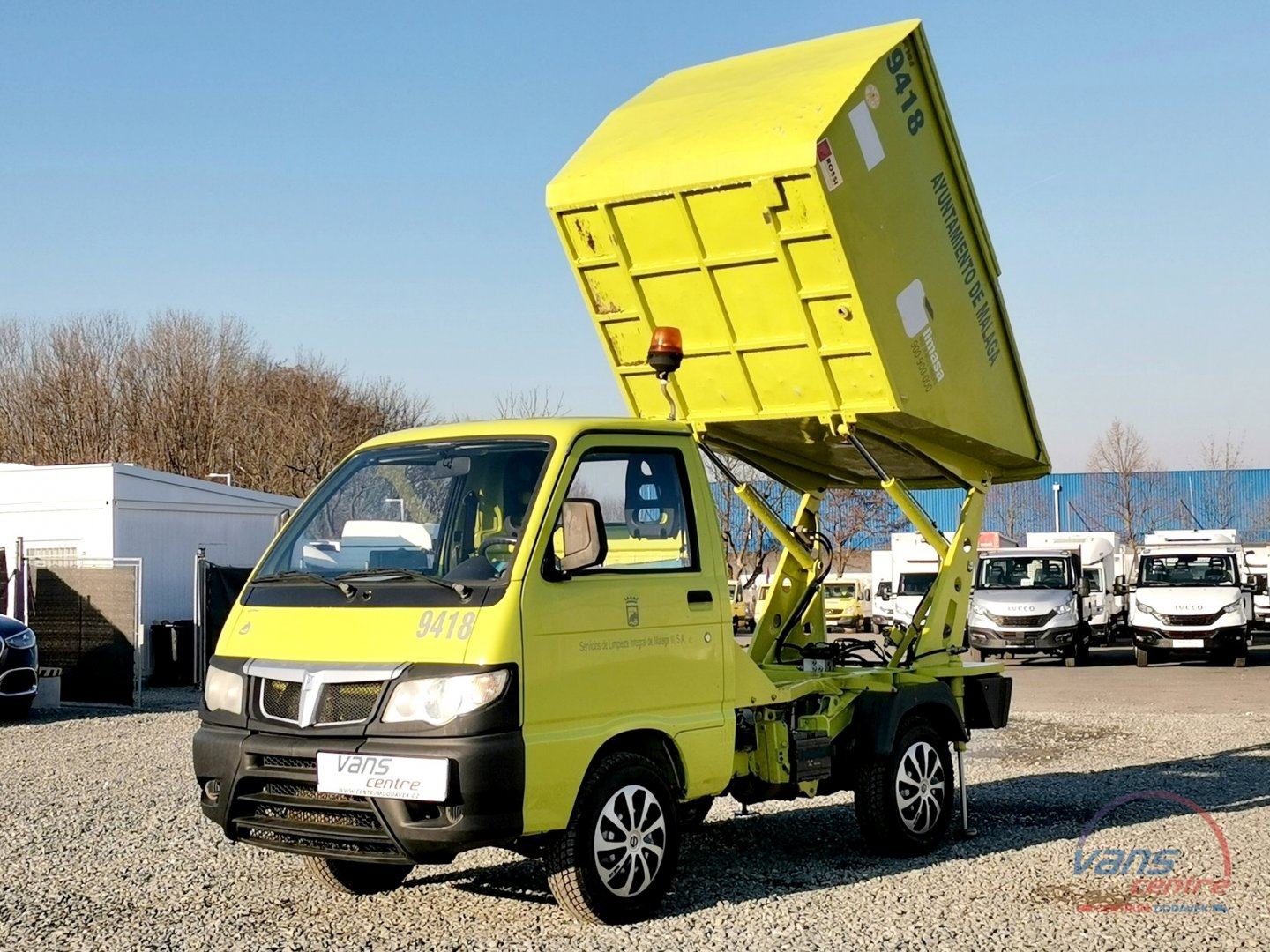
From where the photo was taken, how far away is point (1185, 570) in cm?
2673

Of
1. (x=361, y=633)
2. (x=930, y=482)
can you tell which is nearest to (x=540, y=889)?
(x=361, y=633)

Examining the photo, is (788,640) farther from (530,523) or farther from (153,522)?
(153,522)

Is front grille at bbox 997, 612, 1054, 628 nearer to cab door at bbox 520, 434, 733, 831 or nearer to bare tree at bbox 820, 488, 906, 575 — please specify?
cab door at bbox 520, 434, 733, 831

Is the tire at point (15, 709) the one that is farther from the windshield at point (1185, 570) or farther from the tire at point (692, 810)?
the windshield at point (1185, 570)

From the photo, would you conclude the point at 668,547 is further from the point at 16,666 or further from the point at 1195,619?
the point at 1195,619

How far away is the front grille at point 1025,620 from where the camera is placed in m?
26.4

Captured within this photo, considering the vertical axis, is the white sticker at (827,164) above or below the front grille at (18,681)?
above

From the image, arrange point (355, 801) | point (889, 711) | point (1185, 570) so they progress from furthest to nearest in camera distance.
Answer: point (1185, 570) → point (889, 711) → point (355, 801)

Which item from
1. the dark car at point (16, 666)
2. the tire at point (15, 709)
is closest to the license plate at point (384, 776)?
the dark car at point (16, 666)

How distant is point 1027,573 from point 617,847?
2254 cm

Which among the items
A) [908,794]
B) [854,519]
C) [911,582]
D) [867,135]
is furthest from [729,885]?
[854,519]

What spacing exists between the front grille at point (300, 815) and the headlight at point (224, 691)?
1.04ft

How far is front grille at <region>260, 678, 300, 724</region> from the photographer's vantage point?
20.9 feet

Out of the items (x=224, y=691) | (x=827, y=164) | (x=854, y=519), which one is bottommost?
(x=224, y=691)
